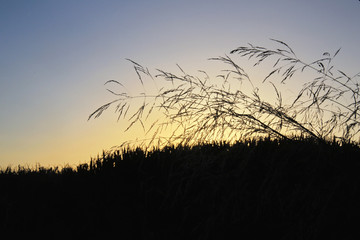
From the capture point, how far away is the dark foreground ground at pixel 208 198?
92.9 inches

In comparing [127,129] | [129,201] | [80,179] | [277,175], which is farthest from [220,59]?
[80,179]

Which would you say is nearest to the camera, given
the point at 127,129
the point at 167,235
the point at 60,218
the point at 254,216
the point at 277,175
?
the point at 277,175

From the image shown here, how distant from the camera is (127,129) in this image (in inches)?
119

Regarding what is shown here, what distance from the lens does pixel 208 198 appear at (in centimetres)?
258

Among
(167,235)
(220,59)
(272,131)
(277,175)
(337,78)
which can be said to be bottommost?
(167,235)

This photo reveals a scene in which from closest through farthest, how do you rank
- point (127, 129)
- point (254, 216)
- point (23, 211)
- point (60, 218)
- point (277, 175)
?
point (277, 175)
point (254, 216)
point (127, 129)
point (60, 218)
point (23, 211)

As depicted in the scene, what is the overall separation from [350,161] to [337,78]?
3.40 ft

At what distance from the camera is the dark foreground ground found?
2.36 m

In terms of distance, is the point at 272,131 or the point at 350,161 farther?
the point at 272,131

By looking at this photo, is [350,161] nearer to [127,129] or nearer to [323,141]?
[323,141]

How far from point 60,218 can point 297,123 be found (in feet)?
8.97

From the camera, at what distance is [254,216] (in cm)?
259

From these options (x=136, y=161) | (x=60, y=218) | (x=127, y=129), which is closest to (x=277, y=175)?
(x=127, y=129)

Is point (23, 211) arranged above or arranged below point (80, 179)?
below
